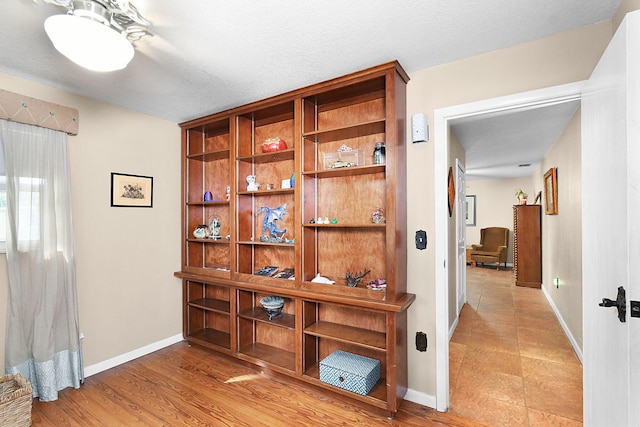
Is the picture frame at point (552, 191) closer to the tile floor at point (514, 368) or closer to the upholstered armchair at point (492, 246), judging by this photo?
the tile floor at point (514, 368)

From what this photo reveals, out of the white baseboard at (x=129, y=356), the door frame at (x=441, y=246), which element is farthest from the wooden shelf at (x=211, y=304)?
the door frame at (x=441, y=246)

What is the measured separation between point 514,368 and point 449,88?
2.43m

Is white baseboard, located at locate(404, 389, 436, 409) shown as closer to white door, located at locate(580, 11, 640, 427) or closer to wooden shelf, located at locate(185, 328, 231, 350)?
white door, located at locate(580, 11, 640, 427)

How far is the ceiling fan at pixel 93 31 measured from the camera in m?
1.29

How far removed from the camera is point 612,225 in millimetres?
1284

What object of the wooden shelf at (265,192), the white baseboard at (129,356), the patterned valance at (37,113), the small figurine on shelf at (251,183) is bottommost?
the white baseboard at (129,356)

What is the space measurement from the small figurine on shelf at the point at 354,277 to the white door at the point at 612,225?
52.1 inches

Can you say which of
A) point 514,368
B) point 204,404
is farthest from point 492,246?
point 204,404

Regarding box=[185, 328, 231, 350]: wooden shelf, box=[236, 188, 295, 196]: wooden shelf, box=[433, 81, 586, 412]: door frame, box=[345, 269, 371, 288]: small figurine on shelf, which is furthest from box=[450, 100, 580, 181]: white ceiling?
box=[185, 328, 231, 350]: wooden shelf

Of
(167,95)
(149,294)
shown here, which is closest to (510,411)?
(149,294)

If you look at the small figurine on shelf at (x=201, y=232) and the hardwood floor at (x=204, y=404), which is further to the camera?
the small figurine on shelf at (x=201, y=232)

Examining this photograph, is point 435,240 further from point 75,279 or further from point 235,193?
point 75,279

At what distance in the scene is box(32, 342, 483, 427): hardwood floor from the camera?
196 cm

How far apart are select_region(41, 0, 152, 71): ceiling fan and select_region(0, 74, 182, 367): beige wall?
1347mm
